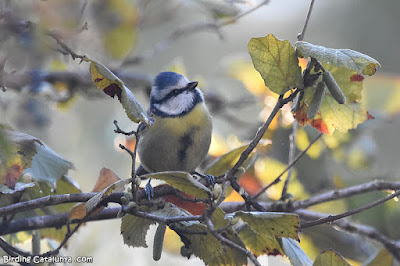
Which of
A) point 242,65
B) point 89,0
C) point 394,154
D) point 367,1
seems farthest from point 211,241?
point 367,1

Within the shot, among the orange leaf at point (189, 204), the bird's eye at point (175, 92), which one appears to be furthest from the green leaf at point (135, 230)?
the bird's eye at point (175, 92)

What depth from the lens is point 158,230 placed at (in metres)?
1.23

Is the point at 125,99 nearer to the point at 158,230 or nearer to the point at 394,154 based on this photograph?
the point at 158,230

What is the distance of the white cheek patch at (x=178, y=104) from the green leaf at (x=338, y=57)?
2.36 feet

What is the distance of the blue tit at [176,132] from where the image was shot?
1589 mm

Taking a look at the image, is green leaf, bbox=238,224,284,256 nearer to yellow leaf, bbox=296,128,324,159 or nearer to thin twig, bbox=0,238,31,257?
thin twig, bbox=0,238,31,257

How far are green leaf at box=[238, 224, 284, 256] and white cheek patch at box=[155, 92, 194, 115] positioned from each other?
0.59 meters

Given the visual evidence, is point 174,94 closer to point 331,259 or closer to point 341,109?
point 341,109

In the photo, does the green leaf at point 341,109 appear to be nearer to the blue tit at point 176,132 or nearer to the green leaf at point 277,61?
the green leaf at point 277,61

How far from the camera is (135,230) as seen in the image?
1.11 m

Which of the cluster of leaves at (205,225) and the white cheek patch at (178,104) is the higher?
the cluster of leaves at (205,225)

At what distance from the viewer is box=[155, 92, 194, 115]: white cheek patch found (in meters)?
1.64

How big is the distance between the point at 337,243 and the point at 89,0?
42.6 inches

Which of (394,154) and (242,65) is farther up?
(242,65)
